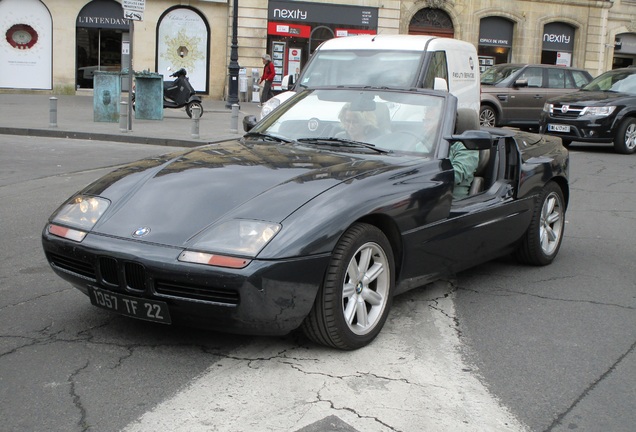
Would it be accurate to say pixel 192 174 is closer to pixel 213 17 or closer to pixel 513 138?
pixel 513 138

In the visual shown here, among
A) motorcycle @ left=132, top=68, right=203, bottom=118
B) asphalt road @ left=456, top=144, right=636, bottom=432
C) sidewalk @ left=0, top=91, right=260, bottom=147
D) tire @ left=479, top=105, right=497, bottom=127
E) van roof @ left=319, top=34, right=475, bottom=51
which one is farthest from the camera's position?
motorcycle @ left=132, top=68, right=203, bottom=118

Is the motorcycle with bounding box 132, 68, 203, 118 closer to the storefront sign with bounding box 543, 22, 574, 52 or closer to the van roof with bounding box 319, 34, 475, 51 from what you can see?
the van roof with bounding box 319, 34, 475, 51

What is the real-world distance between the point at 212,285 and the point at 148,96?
17.1m

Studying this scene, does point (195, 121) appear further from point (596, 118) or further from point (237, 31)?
point (237, 31)

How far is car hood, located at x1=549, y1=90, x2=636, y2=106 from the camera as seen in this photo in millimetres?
17156

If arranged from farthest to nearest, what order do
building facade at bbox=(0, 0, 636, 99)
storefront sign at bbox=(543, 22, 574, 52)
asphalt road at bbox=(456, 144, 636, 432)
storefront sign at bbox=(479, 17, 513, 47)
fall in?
storefront sign at bbox=(543, 22, 574, 52) < storefront sign at bbox=(479, 17, 513, 47) < building facade at bbox=(0, 0, 636, 99) < asphalt road at bbox=(456, 144, 636, 432)

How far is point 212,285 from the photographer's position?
12.9 ft

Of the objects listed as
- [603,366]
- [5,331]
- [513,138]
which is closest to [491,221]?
[513,138]

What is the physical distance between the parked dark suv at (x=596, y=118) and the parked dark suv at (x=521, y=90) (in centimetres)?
260

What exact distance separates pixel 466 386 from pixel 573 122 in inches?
551

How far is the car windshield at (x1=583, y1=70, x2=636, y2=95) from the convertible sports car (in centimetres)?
1320

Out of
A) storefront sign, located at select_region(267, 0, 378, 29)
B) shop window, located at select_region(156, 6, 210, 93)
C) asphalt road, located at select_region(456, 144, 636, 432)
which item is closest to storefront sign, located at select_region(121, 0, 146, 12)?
asphalt road, located at select_region(456, 144, 636, 432)

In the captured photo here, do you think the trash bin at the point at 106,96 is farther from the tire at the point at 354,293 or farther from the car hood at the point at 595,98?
the tire at the point at 354,293

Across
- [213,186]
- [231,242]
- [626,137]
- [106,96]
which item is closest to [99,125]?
[106,96]
